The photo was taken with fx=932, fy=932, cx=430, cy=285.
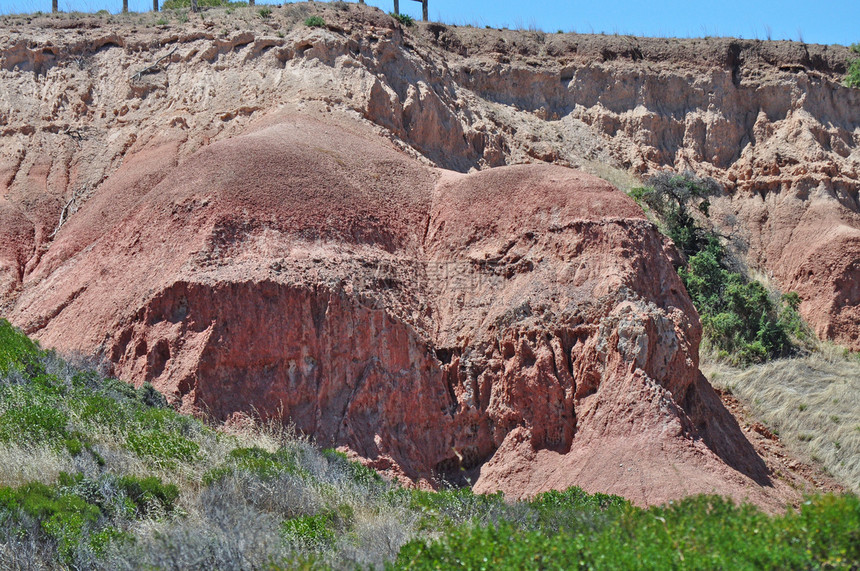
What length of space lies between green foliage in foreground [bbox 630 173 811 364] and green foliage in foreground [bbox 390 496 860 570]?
1370cm

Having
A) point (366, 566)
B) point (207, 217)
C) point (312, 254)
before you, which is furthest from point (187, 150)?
point (366, 566)

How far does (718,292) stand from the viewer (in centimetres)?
2333

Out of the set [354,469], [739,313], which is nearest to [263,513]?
[354,469]

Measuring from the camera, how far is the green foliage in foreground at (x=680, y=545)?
23.2 ft

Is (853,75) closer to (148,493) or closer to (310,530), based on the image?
(310,530)

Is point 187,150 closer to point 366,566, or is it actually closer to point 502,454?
point 502,454

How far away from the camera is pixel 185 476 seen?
10445 millimetres

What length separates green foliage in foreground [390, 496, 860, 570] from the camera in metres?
7.07

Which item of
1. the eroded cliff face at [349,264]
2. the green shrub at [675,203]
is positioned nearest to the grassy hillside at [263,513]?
the eroded cliff face at [349,264]

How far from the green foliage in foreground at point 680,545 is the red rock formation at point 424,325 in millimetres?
4112

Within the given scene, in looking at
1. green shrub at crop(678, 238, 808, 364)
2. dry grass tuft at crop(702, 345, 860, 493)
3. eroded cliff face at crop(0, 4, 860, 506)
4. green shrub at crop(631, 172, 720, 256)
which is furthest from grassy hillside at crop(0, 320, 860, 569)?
green shrub at crop(631, 172, 720, 256)

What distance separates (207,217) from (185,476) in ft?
20.1

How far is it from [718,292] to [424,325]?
11071 millimetres

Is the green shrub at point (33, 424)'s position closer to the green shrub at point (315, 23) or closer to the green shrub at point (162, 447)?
the green shrub at point (162, 447)
